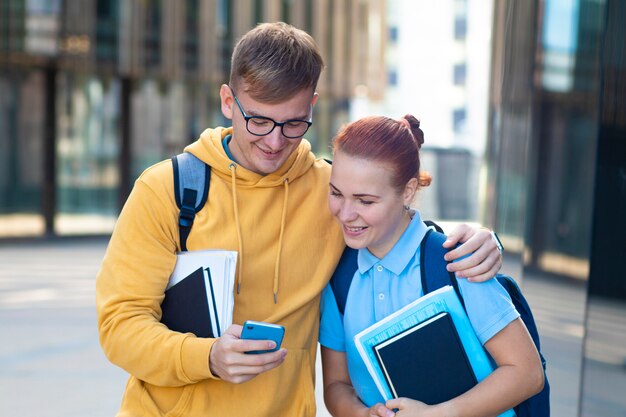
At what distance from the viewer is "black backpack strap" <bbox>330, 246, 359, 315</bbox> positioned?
286cm

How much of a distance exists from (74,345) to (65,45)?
42.2 feet

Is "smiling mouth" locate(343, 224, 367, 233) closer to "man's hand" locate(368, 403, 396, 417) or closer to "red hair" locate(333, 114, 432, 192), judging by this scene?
"red hair" locate(333, 114, 432, 192)

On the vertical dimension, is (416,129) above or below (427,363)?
A: above

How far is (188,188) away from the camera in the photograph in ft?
8.80

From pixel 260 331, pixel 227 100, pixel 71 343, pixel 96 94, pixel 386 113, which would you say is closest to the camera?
pixel 260 331

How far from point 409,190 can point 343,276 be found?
1.15 ft

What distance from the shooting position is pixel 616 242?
14.5ft

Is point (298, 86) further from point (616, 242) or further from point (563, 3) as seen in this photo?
point (563, 3)

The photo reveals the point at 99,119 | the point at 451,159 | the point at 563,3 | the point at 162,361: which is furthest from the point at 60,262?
the point at 162,361

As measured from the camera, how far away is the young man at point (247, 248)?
8.52ft

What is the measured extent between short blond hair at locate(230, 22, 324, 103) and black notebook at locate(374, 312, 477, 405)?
0.80 m

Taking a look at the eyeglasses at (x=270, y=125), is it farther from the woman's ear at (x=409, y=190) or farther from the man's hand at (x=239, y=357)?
the man's hand at (x=239, y=357)

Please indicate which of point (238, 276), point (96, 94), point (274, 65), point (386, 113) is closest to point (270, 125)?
point (274, 65)

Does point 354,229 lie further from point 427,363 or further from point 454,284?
point 427,363
